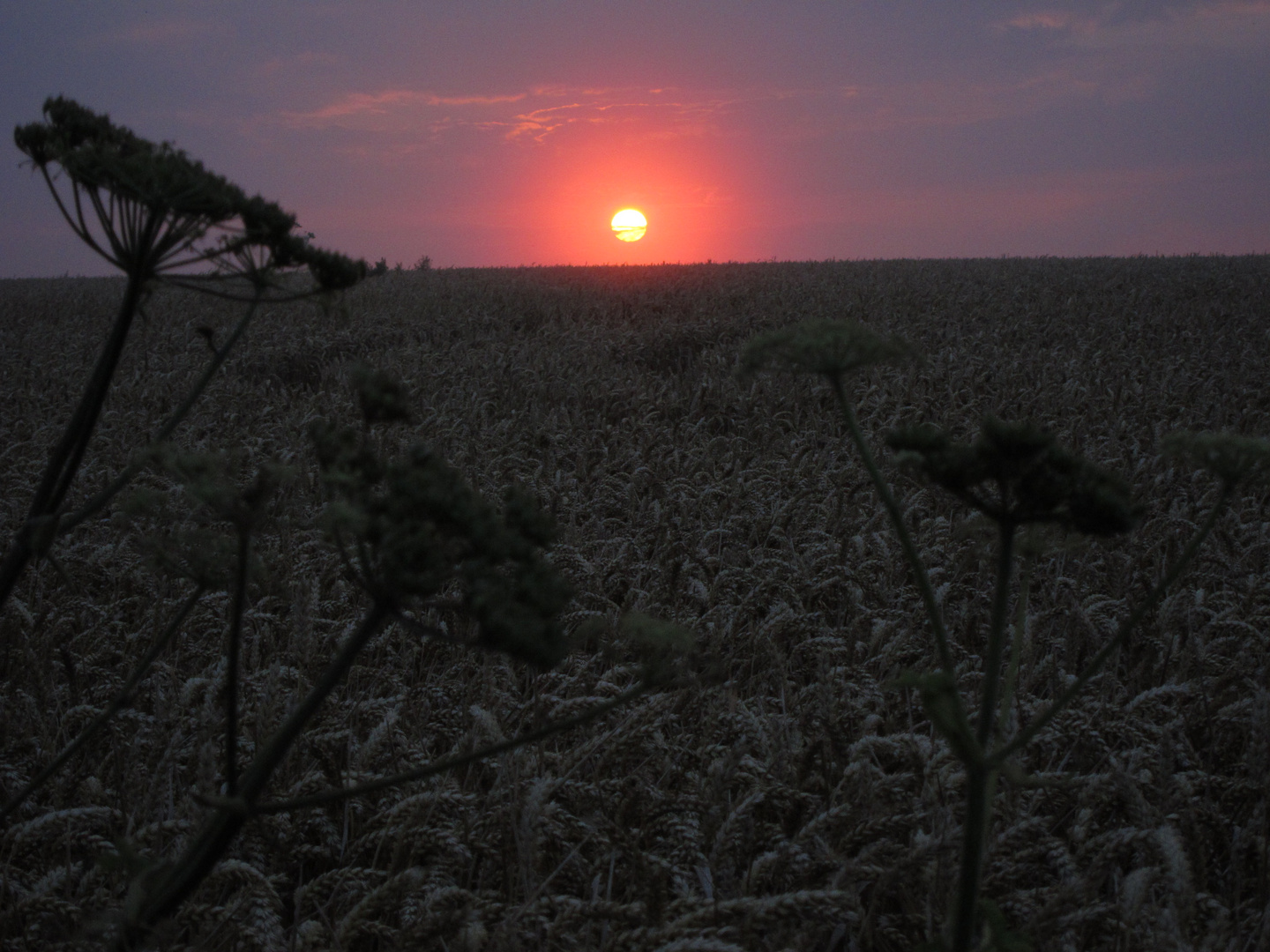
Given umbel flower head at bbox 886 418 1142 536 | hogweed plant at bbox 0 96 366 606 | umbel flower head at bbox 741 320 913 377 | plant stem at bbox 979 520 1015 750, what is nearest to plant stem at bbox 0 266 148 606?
hogweed plant at bbox 0 96 366 606

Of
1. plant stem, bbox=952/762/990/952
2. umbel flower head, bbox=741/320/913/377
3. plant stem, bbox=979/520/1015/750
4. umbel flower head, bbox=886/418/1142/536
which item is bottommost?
plant stem, bbox=952/762/990/952

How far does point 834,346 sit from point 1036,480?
34cm

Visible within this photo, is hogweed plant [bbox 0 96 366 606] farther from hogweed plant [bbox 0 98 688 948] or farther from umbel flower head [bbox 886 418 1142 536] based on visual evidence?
umbel flower head [bbox 886 418 1142 536]

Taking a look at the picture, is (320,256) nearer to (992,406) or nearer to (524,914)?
(524,914)

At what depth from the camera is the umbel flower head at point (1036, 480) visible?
111 cm

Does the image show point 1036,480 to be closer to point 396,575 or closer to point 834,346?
point 834,346

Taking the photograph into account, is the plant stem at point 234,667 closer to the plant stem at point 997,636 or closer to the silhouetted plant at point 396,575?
the silhouetted plant at point 396,575

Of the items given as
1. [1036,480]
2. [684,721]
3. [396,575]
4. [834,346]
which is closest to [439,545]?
[396,575]

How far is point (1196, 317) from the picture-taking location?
479 inches

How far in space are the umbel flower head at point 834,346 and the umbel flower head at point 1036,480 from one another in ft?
0.55

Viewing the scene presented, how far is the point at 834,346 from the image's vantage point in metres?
1.29

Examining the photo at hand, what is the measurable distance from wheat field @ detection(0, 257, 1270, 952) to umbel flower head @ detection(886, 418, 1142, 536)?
1.00 ft

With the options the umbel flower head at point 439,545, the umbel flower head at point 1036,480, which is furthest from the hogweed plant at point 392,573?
the umbel flower head at point 1036,480

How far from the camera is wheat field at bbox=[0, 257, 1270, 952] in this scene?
1.85 meters
